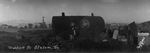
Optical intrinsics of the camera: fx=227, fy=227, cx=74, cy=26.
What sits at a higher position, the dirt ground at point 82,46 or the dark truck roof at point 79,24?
the dark truck roof at point 79,24

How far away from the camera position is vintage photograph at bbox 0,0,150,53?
5.02m

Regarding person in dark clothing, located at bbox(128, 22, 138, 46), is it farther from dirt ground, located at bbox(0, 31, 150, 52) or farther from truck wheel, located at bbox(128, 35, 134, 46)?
dirt ground, located at bbox(0, 31, 150, 52)

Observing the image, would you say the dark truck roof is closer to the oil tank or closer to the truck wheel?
the oil tank

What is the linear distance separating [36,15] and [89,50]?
4.87 ft

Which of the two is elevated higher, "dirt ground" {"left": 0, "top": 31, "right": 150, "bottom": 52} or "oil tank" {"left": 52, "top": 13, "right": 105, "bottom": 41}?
"oil tank" {"left": 52, "top": 13, "right": 105, "bottom": 41}

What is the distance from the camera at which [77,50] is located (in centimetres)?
507

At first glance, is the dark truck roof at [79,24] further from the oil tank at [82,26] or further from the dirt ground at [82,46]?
the dirt ground at [82,46]

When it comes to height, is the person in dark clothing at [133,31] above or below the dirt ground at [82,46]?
above

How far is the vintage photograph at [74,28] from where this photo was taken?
502 cm

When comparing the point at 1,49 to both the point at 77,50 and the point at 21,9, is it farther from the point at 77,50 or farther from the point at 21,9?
the point at 77,50

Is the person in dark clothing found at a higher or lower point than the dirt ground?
higher

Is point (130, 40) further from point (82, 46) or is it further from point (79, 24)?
point (79, 24)

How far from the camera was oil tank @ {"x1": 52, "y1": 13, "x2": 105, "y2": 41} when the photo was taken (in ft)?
16.5

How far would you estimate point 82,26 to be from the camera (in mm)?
5051
